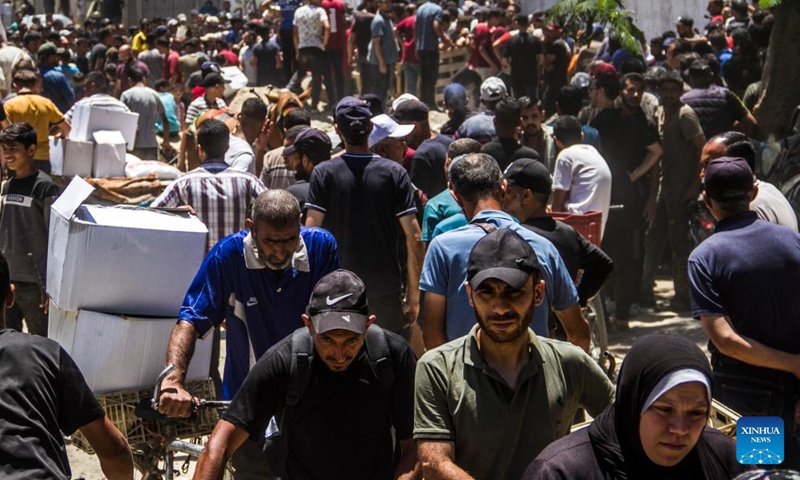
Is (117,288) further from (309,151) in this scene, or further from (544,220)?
(309,151)

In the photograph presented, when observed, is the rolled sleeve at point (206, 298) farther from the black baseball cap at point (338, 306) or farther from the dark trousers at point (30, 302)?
the dark trousers at point (30, 302)

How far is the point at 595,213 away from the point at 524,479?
490 cm

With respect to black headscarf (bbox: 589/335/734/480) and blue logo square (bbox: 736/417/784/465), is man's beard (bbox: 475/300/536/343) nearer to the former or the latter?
black headscarf (bbox: 589/335/734/480)

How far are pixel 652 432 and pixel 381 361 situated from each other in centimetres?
155

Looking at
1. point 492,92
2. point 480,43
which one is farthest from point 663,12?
point 492,92

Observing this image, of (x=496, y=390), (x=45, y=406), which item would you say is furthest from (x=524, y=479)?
(x=45, y=406)

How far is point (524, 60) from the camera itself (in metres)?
18.2

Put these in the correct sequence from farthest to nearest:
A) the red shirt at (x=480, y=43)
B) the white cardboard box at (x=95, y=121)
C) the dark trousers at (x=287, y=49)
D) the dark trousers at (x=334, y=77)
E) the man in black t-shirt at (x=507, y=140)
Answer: the dark trousers at (x=287, y=49), the dark trousers at (x=334, y=77), the red shirt at (x=480, y=43), the white cardboard box at (x=95, y=121), the man in black t-shirt at (x=507, y=140)

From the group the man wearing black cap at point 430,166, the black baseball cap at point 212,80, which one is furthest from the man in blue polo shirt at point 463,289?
the black baseball cap at point 212,80

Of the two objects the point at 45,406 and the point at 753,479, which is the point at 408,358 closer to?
the point at 45,406

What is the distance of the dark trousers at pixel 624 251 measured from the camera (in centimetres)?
1059

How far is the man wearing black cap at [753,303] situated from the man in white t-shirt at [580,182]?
357 centimetres

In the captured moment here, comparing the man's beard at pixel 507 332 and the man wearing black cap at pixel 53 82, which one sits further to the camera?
the man wearing black cap at pixel 53 82

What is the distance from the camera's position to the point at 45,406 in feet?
12.9
